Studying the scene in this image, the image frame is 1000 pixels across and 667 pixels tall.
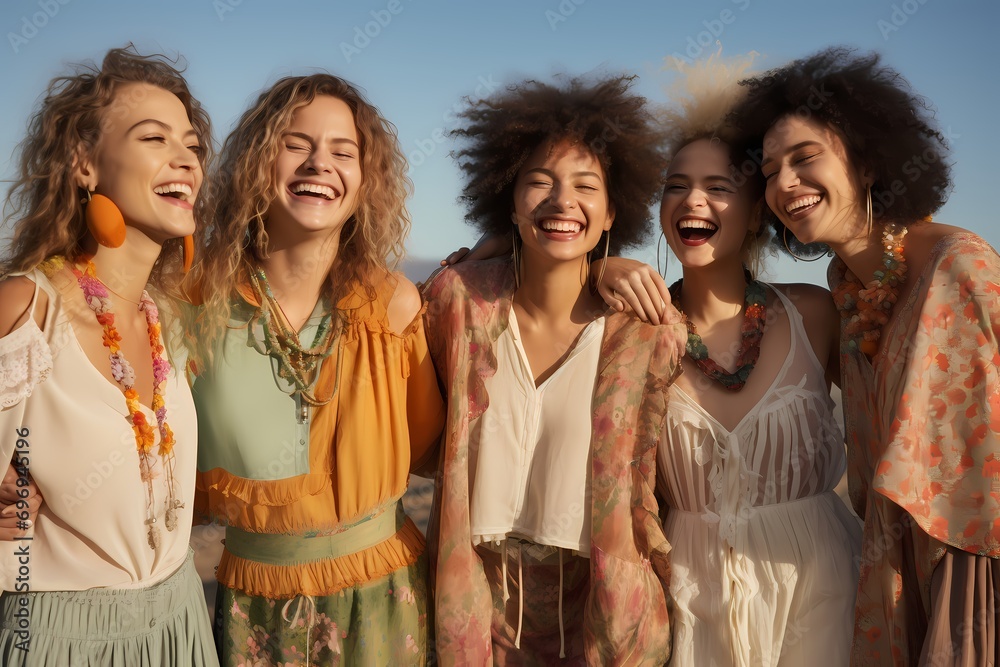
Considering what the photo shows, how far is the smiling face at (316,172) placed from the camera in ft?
9.27

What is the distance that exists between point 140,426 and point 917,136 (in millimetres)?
2921

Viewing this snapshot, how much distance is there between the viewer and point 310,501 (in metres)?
2.72

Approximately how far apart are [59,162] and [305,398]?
1.06 meters

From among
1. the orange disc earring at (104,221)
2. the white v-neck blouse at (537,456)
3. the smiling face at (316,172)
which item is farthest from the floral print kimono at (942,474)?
the orange disc earring at (104,221)

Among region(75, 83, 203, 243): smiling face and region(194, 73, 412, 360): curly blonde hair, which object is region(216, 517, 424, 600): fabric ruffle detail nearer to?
region(194, 73, 412, 360): curly blonde hair

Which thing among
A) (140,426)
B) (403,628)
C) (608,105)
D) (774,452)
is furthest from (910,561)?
(140,426)

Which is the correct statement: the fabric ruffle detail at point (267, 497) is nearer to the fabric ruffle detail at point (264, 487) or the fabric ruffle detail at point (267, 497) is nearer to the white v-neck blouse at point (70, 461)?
the fabric ruffle detail at point (264, 487)

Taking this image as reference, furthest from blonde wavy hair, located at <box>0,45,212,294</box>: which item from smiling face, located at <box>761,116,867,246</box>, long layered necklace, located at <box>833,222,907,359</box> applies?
long layered necklace, located at <box>833,222,907,359</box>

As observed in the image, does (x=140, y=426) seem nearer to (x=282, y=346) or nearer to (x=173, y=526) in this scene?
(x=173, y=526)

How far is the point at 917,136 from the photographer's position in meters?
3.03

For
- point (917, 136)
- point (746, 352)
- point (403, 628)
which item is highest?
point (917, 136)

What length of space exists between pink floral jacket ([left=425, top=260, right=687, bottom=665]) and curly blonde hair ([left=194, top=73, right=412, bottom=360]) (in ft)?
1.31

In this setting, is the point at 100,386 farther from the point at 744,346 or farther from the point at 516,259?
the point at 744,346

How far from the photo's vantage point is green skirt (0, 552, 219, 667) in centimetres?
221
